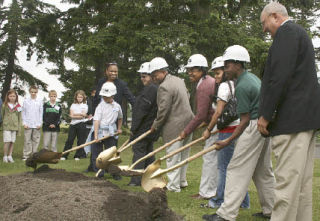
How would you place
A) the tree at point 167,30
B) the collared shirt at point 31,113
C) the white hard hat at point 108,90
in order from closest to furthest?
1. the white hard hat at point 108,90
2. the collared shirt at point 31,113
3. the tree at point 167,30

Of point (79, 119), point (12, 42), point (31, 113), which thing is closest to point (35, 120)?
point (31, 113)

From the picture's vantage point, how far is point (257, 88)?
5.14 meters

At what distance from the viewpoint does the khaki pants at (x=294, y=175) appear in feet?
13.8

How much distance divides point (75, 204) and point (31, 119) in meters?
7.37

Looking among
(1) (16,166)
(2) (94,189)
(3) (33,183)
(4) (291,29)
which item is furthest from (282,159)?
(1) (16,166)

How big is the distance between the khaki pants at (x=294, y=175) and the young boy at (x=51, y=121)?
29.0 ft

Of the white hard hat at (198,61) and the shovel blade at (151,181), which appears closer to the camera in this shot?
the shovel blade at (151,181)

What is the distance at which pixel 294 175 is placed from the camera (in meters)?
4.19

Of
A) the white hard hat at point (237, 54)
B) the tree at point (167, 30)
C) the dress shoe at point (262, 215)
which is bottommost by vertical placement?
the dress shoe at point (262, 215)

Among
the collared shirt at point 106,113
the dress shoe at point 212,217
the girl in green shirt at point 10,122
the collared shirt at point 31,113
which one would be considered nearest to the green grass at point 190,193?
the dress shoe at point 212,217

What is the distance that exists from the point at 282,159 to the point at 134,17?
1650 centimetres

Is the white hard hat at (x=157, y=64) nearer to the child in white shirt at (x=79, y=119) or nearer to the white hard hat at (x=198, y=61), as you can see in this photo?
the white hard hat at (x=198, y=61)

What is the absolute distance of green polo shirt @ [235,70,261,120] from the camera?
16.8ft

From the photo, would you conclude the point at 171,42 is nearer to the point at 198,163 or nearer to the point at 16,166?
the point at 198,163
